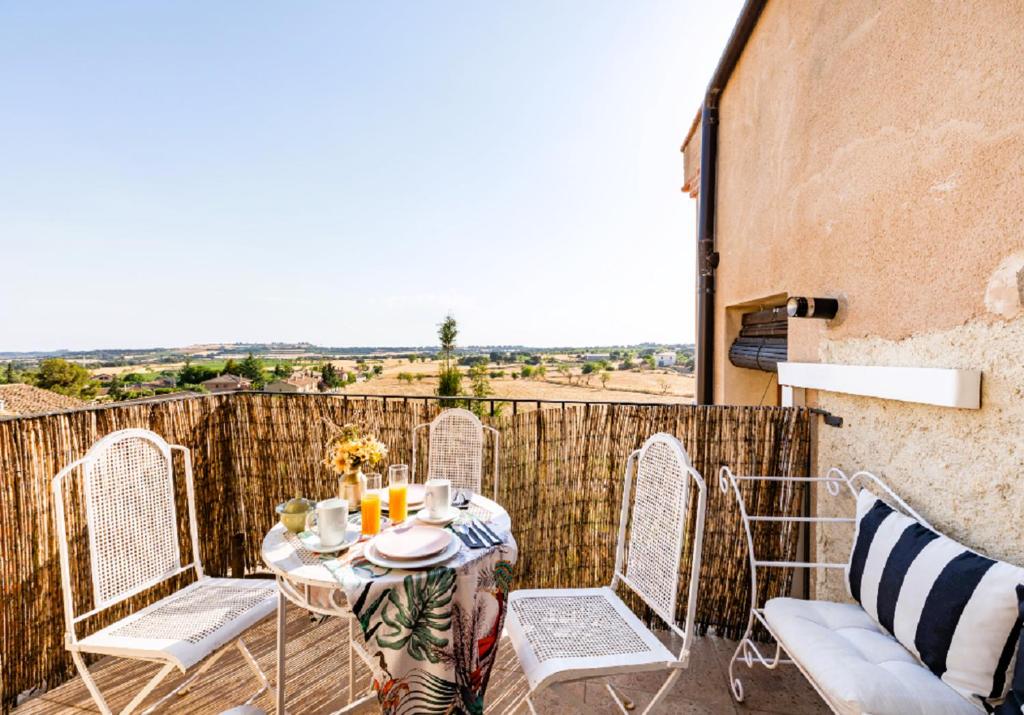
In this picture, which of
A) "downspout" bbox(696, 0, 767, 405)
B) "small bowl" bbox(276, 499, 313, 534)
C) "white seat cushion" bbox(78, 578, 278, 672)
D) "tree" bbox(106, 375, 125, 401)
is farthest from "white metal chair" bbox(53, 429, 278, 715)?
"tree" bbox(106, 375, 125, 401)

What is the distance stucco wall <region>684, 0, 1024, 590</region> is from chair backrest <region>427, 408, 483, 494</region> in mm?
1784

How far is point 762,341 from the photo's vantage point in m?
3.38

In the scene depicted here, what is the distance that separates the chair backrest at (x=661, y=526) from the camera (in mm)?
1584

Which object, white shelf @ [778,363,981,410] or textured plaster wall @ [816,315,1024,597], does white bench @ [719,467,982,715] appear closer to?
textured plaster wall @ [816,315,1024,597]

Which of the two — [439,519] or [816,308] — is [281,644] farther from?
[816,308]

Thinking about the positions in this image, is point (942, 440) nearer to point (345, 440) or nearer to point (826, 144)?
point (826, 144)

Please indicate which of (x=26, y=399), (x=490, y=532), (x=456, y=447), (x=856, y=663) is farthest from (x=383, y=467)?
(x=26, y=399)

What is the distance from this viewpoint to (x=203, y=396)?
2777 mm

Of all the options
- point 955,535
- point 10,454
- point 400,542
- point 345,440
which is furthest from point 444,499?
point 10,454

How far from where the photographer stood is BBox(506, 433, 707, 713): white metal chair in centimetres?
140

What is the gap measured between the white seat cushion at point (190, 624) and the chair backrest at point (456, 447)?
0.92m

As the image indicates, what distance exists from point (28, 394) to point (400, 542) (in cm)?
1981

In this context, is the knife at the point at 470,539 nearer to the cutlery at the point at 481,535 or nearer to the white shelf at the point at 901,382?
the cutlery at the point at 481,535

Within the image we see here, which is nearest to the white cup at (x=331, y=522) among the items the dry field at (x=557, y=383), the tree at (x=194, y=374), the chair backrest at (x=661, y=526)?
the chair backrest at (x=661, y=526)
